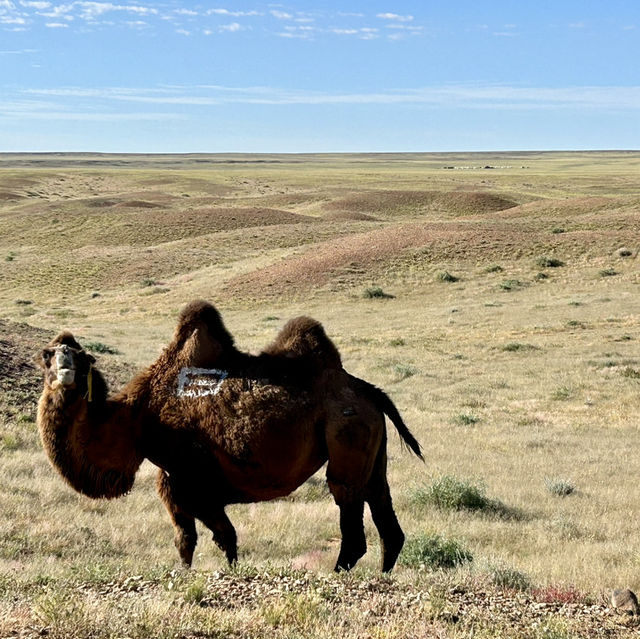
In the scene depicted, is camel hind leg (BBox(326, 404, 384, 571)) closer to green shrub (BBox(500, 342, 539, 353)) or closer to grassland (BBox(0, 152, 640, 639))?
grassland (BBox(0, 152, 640, 639))

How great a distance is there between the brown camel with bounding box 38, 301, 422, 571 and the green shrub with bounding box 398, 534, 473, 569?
877mm

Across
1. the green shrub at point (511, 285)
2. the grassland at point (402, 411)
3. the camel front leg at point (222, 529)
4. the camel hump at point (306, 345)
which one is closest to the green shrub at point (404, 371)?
the grassland at point (402, 411)

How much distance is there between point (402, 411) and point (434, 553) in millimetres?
10975

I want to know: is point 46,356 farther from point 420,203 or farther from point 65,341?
point 420,203

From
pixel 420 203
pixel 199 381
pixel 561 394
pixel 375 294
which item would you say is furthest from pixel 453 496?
pixel 420 203

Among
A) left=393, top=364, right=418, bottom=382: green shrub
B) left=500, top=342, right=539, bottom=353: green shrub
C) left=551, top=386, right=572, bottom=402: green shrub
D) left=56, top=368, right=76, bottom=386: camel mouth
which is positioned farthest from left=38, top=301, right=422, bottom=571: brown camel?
left=500, top=342, right=539, bottom=353: green shrub

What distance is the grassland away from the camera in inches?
225

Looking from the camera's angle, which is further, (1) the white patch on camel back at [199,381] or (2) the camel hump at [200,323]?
(2) the camel hump at [200,323]

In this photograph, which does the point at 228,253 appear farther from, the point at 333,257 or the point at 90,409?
the point at 90,409

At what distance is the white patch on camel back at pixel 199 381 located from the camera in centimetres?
715

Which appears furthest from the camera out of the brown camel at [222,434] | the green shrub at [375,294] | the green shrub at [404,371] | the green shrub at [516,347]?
the green shrub at [375,294]

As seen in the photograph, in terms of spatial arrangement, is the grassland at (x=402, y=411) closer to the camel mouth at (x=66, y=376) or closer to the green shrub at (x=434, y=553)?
the green shrub at (x=434, y=553)

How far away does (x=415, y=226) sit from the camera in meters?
56.3

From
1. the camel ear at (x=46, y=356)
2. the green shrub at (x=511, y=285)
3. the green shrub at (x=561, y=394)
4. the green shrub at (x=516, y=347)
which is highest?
the camel ear at (x=46, y=356)
